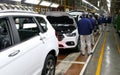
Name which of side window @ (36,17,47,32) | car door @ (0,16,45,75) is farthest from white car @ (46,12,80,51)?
car door @ (0,16,45,75)

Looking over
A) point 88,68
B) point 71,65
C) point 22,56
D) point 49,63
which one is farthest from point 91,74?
point 22,56

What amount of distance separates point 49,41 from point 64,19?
640 centimetres

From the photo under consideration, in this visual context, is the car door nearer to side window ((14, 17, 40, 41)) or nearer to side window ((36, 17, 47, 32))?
side window ((14, 17, 40, 41))

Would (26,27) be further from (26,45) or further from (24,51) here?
(24,51)

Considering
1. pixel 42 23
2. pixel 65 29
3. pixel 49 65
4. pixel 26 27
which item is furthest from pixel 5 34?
pixel 65 29

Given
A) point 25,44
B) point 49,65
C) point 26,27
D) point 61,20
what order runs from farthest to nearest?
1. point 61,20
2. point 49,65
3. point 26,27
4. point 25,44

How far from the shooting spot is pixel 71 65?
29.8ft

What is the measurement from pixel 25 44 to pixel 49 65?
1.53 meters

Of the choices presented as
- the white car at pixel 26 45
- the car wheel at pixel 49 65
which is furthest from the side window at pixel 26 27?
the car wheel at pixel 49 65

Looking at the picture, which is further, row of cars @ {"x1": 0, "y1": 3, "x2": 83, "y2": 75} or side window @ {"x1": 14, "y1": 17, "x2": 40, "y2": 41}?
side window @ {"x1": 14, "y1": 17, "x2": 40, "y2": 41}

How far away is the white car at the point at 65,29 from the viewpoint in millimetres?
11547

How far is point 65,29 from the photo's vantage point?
39.3 ft

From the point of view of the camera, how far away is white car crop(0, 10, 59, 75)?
13.7 ft

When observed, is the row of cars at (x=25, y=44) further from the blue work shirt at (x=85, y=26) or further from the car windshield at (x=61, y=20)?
the car windshield at (x=61, y=20)
